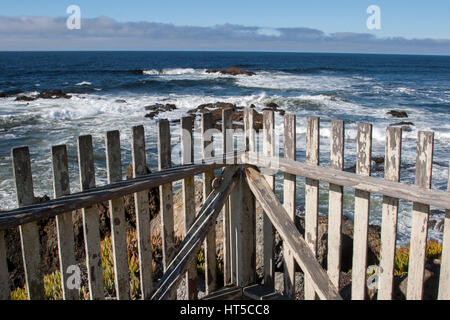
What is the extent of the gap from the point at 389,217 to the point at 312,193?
57 cm

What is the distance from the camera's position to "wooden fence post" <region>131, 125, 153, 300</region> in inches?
122

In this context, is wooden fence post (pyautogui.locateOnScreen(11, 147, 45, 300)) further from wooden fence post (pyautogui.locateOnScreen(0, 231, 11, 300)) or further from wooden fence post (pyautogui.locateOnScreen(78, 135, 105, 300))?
wooden fence post (pyautogui.locateOnScreen(78, 135, 105, 300))

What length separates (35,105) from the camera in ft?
90.2

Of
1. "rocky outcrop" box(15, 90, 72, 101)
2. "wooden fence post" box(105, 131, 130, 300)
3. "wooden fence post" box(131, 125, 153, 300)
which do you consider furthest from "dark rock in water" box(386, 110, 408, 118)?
"wooden fence post" box(105, 131, 130, 300)

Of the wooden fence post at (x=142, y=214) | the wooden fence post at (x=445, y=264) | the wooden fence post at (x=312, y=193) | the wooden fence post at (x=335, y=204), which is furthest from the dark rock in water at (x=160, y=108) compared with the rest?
the wooden fence post at (x=445, y=264)

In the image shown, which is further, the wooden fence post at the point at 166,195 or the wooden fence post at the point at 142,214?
the wooden fence post at the point at 166,195

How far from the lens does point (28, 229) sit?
2.58 meters

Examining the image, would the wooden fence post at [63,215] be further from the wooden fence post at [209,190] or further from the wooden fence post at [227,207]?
the wooden fence post at [227,207]

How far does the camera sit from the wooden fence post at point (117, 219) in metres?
2.97

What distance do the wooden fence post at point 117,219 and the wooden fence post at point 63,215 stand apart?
11.8 inches

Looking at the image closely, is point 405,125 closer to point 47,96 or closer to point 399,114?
point 399,114
